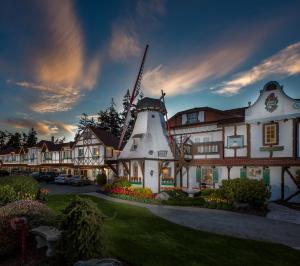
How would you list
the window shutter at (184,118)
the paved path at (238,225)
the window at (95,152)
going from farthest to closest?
the window at (95,152) → the window shutter at (184,118) → the paved path at (238,225)

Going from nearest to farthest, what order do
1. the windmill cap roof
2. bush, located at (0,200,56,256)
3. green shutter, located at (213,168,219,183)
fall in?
bush, located at (0,200,56,256), green shutter, located at (213,168,219,183), the windmill cap roof

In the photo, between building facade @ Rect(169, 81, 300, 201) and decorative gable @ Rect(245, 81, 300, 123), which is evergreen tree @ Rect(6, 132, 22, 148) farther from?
decorative gable @ Rect(245, 81, 300, 123)

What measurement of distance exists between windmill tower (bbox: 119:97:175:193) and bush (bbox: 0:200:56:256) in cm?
1654

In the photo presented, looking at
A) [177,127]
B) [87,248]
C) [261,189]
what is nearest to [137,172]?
[177,127]

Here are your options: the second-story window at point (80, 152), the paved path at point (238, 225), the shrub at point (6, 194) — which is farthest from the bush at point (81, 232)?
the second-story window at point (80, 152)

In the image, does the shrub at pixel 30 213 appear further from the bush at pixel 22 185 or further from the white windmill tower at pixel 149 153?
the white windmill tower at pixel 149 153

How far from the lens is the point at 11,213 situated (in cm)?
889

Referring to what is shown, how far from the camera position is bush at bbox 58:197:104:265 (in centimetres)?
612

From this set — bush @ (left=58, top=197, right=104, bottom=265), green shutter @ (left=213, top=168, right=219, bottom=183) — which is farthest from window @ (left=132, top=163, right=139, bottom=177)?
bush @ (left=58, top=197, right=104, bottom=265)

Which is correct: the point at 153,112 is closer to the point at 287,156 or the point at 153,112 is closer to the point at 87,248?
the point at 287,156

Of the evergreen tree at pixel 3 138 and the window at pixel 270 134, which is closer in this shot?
the window at pixel 270 134

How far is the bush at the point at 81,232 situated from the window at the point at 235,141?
67.0 ft

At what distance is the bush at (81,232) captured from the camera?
6.12 m

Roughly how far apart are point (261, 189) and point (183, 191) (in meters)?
8.49
